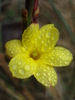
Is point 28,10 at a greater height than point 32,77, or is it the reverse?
point 28,10

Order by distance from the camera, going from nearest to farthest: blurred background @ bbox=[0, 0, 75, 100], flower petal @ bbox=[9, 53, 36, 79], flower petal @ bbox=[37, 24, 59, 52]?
flower petal @ bbox=[9, 53, 36, 79] → flower petal @ bbox=[37, 24, 59, 52] → blurred background @ bbox=[0, 0, 75, 100]

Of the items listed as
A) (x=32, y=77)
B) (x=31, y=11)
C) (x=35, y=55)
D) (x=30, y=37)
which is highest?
(x=31, y=11)

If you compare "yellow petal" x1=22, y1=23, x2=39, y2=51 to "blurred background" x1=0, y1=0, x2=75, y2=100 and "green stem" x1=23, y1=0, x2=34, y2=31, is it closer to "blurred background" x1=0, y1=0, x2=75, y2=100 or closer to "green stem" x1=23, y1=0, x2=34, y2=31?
"green stem" x1=23, y1=0, x2=34, y2=31

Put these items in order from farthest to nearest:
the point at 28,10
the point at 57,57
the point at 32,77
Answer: the point at 32,77 → the point at 57,57 → the point at 28,10

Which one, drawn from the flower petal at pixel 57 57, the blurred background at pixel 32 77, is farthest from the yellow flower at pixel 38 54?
the blurred background at pixel 32 77

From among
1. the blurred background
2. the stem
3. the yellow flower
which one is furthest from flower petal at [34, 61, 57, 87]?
the blurred background

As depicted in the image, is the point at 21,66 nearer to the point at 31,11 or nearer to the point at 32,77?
the point at 31,11

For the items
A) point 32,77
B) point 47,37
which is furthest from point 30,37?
point 32,77
